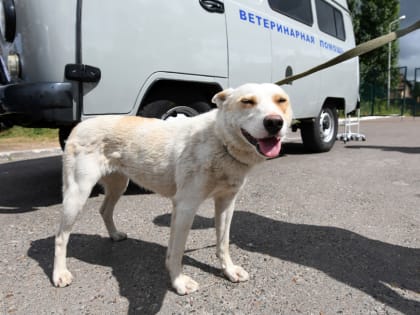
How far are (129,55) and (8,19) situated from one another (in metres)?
1.08

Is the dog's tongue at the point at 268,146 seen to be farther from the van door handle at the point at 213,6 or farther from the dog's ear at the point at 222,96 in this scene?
the van door handle at the point at 213,6

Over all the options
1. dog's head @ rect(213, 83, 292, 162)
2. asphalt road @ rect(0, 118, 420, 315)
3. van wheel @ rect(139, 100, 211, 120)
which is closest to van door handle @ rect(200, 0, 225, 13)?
van wheel @ rect(139, 100, 211, 120)

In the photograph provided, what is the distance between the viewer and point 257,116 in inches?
72.3

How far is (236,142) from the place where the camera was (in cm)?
198

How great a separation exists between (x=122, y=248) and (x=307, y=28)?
5.08 metres

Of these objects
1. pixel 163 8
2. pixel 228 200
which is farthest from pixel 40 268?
pixel 163 8

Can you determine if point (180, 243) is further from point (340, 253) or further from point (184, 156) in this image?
point (340, 253)

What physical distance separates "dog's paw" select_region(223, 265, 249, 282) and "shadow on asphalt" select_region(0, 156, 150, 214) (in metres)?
2.12

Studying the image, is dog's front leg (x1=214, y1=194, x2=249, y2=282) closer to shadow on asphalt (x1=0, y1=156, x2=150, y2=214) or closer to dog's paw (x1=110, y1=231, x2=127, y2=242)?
dog's paw (x1=110, y1=231, x2=127, y2=242)

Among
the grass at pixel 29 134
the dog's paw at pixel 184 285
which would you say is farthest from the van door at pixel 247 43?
the grass at pixel 29 134

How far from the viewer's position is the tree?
2406cm

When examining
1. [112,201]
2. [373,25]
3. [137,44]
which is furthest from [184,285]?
[373,25]

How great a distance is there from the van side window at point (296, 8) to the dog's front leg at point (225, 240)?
3.78 metres

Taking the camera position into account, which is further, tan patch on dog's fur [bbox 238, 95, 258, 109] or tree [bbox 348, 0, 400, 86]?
tree [bbox 348, 0, 400, 86]
